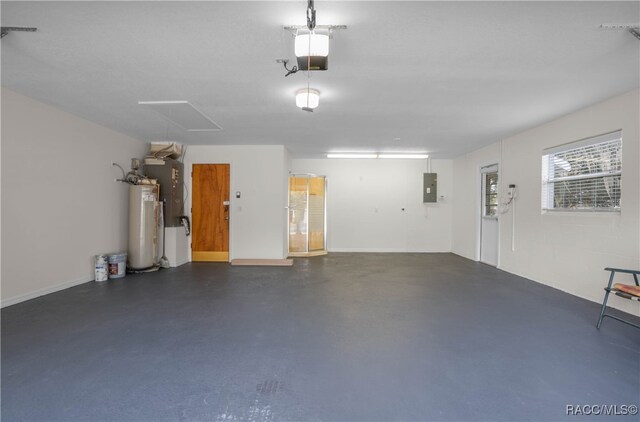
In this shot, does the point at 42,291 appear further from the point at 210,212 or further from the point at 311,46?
the point at 311,46

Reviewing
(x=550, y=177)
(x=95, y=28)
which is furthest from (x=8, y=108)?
(x=550, y=177)

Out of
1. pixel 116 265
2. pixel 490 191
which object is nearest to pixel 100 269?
pixel 116 265

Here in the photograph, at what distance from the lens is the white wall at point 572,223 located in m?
3.13

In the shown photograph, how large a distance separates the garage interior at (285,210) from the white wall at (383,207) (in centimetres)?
127

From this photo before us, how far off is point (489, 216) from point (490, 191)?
21.3 inches

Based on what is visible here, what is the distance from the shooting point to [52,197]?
3713 millimetres

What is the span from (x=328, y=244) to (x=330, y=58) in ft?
18.7

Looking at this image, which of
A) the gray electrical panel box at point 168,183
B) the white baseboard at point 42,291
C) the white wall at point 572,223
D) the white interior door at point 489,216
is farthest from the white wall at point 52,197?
the white interior door at point 489,216

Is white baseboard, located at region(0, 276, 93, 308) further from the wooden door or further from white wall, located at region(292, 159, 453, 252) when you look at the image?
white wall, located at region(292, 159, 453, 252)

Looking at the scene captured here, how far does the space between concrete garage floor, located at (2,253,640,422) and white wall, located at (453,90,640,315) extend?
0.46 m

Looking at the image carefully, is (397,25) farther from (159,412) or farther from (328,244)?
(328,244)

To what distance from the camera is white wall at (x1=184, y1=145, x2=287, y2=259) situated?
19.8ft

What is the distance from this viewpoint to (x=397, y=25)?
6.52 feet

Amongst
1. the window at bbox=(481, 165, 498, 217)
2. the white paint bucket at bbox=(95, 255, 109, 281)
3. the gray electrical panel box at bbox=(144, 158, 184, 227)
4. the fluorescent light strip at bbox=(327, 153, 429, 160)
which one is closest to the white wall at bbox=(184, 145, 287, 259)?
the gray electrical panel box at bbox=(144, 158, 184, 227)
